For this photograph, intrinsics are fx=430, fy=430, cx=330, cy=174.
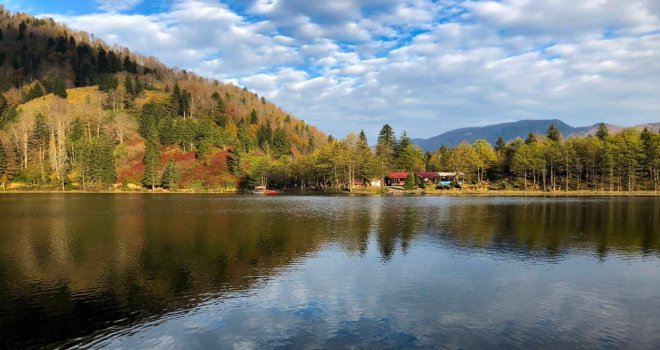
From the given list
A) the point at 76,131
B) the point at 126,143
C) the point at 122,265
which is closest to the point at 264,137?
the point at 126,143

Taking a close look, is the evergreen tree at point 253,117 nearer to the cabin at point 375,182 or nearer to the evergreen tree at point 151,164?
the evergreen tree at point 151,164

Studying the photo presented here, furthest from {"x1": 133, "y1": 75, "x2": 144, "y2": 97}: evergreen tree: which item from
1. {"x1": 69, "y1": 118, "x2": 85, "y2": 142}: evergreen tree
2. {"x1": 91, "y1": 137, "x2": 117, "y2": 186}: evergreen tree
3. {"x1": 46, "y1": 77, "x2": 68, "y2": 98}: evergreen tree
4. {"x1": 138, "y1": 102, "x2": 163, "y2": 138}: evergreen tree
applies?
{"x1": 91, "y1": 137, "x2": 117, "y2": 186}: evergreen tree

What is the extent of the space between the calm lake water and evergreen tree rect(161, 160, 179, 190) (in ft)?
290

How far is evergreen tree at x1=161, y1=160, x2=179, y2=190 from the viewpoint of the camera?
12962 cm

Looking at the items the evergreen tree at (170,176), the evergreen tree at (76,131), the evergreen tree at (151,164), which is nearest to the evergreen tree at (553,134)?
the evergreen tree at (170,176)

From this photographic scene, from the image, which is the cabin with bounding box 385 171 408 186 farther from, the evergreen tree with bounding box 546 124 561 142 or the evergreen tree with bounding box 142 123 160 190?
the evergreen tree with bounding box 142 123 160 190

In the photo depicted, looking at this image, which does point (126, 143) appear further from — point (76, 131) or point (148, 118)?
point (76, 131)

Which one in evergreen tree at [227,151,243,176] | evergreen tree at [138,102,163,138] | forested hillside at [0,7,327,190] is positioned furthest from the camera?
evergreen tree at [138,102,163,138]

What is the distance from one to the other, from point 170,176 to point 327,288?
117501 mm

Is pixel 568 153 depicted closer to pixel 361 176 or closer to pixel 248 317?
pixel 361 176

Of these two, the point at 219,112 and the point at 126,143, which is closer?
the point at 126,143

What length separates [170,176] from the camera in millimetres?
129500

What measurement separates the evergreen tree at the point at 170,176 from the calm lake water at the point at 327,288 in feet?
290

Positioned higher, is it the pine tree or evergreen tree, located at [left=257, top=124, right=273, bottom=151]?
the pine tree
